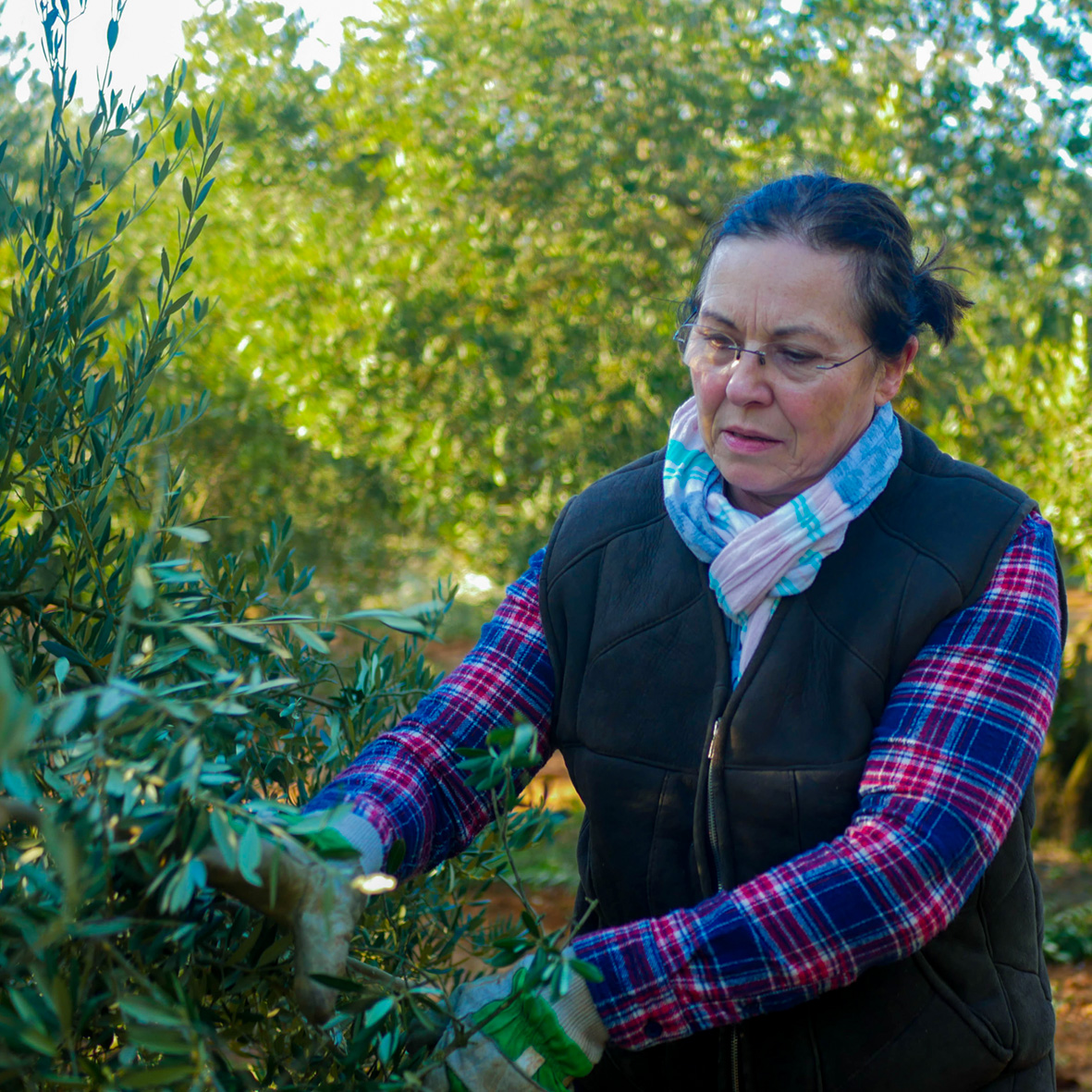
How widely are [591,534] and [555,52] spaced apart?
5.08m

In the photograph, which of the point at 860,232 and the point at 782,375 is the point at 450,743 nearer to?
the point at 782,375

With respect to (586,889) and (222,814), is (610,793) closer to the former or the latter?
(586,889)

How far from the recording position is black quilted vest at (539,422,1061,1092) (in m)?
1.89

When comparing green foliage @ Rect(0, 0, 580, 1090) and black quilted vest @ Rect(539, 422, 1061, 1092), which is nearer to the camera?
green foliage @ Rect(0, 0, 580, 1090)

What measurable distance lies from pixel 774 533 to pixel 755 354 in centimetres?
33

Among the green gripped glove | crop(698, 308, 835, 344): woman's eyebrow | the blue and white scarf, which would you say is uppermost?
crop(698, 308, 835, 344): woman's eyebrow

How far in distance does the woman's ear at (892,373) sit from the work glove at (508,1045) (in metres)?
1.25

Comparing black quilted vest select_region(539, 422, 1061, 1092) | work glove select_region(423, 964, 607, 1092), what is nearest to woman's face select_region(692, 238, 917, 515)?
black quilted vest select_region(539, 422, 1061, 1092)

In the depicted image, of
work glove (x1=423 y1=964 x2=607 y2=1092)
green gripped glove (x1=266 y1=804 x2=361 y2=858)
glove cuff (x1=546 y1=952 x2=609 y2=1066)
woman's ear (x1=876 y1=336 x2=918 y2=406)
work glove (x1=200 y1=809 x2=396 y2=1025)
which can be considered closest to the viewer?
green gripped glove (x1=266 y1=804 x2=361 y2=858)

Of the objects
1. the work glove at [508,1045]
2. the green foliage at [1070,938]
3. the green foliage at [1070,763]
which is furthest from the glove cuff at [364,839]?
the green foliage at [1070,763]

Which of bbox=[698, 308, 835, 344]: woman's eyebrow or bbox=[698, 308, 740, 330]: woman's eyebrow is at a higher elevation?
bbox=[698, 308, 740, 330]: woman's eyebrow

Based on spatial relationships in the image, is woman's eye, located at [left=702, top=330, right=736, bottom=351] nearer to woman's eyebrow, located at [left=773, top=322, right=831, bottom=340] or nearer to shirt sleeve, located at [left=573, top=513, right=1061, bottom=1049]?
woman's eyebrow, located at [left=773, top=322, right=831, bottom=340]

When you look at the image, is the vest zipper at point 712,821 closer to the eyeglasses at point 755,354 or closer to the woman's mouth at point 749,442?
the woman's mouth at point 749,442

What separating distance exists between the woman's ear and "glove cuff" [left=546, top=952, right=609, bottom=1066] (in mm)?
1195
